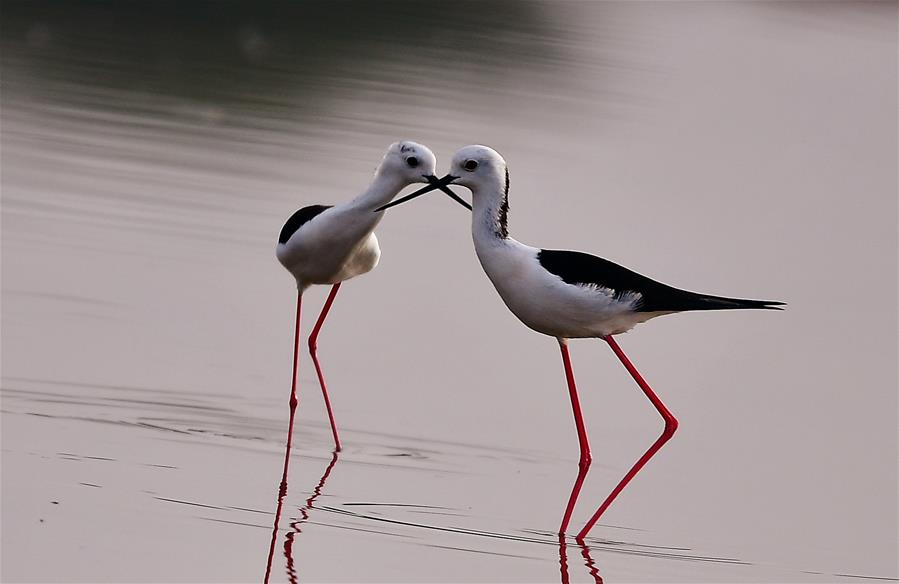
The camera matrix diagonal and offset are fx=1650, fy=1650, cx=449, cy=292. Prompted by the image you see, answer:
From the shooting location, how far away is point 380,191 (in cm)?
621

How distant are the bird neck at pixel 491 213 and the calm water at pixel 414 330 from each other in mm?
830

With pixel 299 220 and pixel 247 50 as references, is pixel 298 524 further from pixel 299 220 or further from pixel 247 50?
pixel 247 50

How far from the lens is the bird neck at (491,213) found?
18.0ft

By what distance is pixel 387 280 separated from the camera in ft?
25.2

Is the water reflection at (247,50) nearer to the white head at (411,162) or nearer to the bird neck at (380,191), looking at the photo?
the bird neck at (380,191)

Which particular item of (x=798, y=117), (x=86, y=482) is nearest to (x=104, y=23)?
(x=798, y=117)

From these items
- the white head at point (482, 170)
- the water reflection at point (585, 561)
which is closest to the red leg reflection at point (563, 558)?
the water reflection at point (585, 561)

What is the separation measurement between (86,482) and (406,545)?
102 centimetres

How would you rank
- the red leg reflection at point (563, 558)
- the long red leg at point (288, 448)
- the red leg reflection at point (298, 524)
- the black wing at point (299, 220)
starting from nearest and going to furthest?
the red leg reflection at point (298, 524) → the long red leg at point (288, 448) → the red leg reflection at point (563, 558) → the black wing at point (299, 220)

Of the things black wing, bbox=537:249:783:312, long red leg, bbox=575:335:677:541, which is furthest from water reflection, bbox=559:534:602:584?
black wing, bbox=537:249:783:312

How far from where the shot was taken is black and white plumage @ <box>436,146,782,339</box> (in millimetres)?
5344

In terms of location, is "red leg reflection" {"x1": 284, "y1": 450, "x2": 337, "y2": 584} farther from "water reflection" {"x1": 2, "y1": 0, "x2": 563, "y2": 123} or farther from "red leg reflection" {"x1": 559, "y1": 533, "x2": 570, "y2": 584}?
"water reflection" {"x1": 2, "y1": 0, "x2": 563, "y2": 123}

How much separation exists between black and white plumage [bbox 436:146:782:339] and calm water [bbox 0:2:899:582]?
632 mm

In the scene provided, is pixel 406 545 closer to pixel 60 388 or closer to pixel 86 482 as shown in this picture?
pixel 86 482
